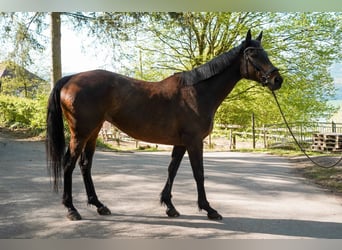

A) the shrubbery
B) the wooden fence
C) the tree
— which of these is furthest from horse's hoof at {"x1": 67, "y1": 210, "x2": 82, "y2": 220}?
the tree

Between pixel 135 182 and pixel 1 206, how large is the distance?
111 cm

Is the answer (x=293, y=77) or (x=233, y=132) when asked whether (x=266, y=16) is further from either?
(x=233, y=132)

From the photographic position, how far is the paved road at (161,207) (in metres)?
2.06

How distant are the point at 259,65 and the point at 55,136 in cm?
138

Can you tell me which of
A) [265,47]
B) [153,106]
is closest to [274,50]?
[265,47]

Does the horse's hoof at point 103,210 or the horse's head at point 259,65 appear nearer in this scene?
the horse's head at point 259,65

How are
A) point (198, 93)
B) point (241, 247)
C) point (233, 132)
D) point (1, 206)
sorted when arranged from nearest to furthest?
point (241, 247), point (198, 93), point (1, 206), point (233, 132)

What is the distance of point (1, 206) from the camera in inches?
93.4

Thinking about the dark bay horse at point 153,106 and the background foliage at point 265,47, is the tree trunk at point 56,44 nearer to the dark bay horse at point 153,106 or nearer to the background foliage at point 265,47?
the background foliage at point 265,47

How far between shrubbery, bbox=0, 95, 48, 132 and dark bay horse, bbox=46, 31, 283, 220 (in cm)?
284

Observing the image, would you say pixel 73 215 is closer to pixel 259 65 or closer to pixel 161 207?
pixel 161 207

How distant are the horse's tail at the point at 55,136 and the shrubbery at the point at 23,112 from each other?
2770 millimetres

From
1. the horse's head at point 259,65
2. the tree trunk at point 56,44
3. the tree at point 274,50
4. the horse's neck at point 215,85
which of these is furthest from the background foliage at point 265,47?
the horse's head at point 259,65
